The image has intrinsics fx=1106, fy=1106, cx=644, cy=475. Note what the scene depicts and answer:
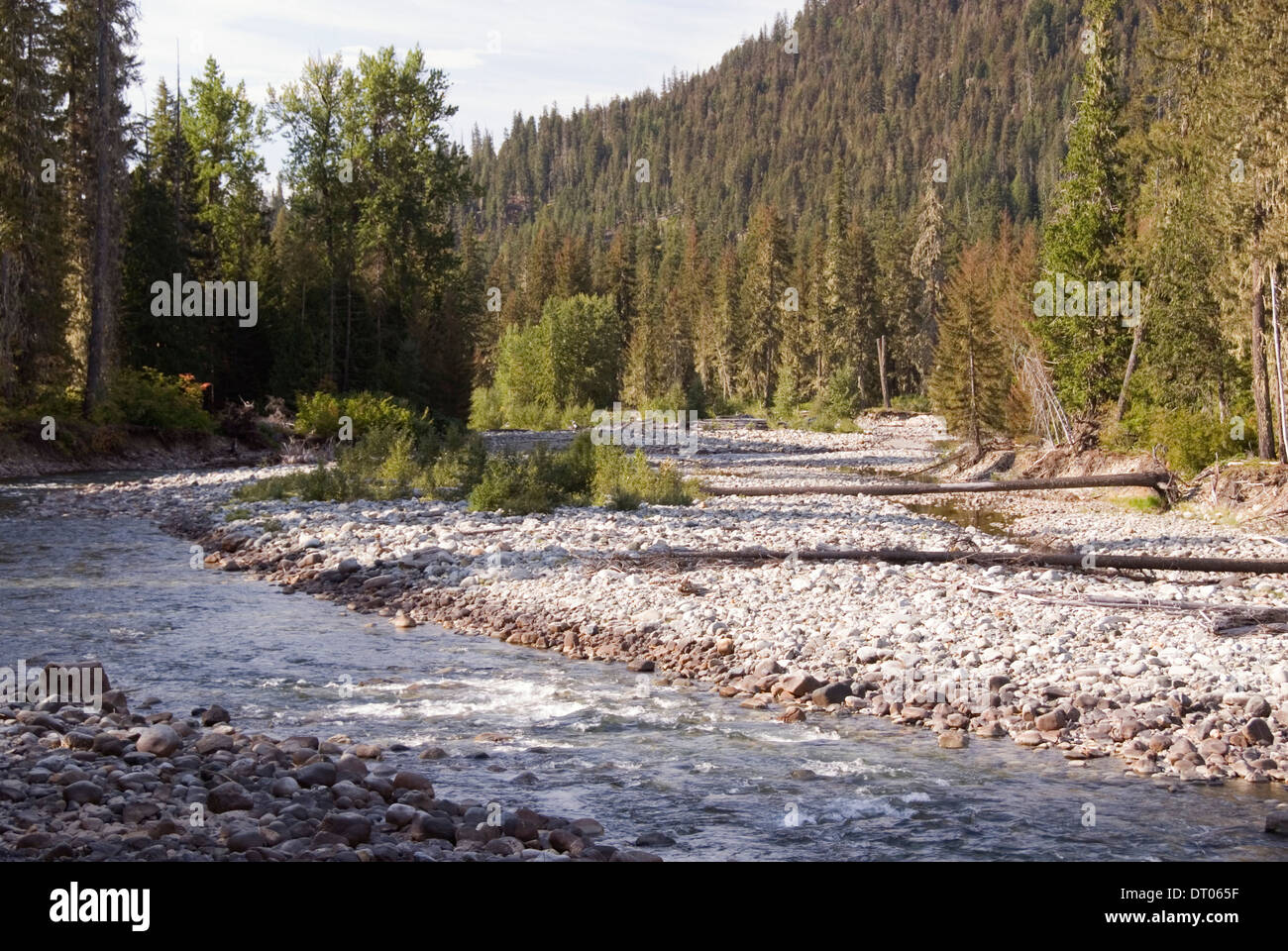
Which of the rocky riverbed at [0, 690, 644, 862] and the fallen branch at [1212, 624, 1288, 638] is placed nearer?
the rocky riverbed at [0, 690, 644, 862]

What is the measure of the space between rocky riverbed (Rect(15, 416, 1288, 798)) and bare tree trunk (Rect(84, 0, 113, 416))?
36.4 ft

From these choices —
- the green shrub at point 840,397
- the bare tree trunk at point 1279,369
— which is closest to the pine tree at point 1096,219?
the bare tree trunk at point 1279,369

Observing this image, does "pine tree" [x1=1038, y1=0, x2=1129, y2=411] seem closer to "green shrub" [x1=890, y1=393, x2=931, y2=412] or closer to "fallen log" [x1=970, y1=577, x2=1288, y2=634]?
"fallen log" [x1=970, y1=577, x2=1288, y2=634]

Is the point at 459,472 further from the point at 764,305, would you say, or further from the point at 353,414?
the point at 764,305

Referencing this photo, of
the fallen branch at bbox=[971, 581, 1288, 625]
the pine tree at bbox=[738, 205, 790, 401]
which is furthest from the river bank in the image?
the pine tree at bbox=[738, 205, 790, 401]

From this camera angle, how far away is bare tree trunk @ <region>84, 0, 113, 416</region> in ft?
102

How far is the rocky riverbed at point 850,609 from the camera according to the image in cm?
820

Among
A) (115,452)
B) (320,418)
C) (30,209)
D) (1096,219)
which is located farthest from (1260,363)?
(30,209)

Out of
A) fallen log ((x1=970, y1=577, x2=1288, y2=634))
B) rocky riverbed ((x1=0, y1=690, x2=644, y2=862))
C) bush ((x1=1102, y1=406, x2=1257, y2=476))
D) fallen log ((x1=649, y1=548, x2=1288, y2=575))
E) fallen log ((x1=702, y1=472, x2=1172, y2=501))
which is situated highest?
bush ((x1=1102, y1=406, x2=1257, y2=476))

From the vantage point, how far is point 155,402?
3356cm

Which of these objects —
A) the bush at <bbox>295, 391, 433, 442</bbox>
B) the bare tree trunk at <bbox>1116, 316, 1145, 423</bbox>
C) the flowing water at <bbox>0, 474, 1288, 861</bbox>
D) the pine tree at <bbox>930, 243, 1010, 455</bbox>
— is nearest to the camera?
the flowing water at <bbox>0, 474, 1288, 861</bbox>

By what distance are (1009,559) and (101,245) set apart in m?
27.9

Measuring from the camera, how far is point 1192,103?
84.9 feet
